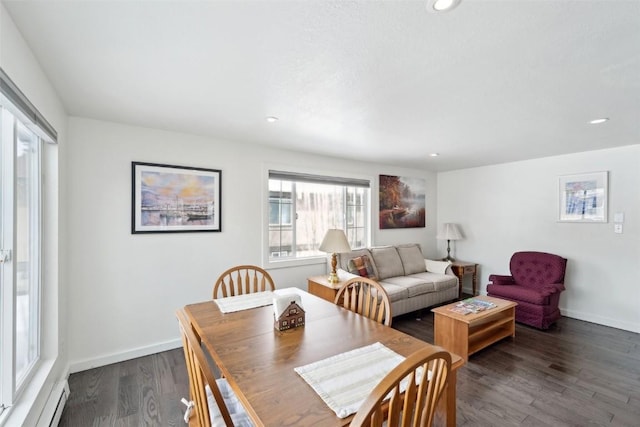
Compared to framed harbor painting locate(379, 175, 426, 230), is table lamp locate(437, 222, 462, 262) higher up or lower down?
lower down

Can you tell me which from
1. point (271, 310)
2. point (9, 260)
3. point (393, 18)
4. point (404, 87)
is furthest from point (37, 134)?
point (404, 87)

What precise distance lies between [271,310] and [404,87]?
1792 mm

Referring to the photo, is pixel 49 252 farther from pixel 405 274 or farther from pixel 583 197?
pixel 583 197

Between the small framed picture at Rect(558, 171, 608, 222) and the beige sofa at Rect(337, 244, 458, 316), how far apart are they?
177 centimetres

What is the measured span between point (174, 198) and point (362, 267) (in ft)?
8.15

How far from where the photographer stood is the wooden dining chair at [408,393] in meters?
0.78

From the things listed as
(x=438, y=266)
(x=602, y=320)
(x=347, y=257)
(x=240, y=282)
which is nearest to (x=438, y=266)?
(x=438, y=266)

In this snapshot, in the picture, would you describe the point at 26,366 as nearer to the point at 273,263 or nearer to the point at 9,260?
the point at 9,260

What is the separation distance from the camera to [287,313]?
1.67 meters

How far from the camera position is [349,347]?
56.0 inches

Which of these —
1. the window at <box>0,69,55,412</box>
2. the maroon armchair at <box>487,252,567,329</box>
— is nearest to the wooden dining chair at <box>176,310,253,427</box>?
the window at <box>0,69,55,412</box>

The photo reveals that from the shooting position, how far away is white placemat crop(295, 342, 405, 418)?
3.33ft

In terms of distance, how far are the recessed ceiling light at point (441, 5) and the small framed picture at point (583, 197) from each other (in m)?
4.03

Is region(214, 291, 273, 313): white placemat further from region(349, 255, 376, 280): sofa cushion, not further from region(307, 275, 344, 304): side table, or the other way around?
region(349, 255, 376, 280): sofa cushion
